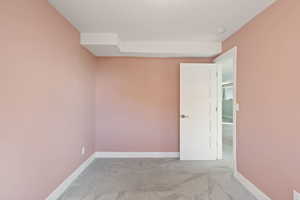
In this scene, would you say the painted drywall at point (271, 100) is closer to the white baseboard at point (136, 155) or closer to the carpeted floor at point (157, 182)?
the carpeted floor at point (157, 182)

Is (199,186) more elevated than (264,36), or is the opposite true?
(264,36)

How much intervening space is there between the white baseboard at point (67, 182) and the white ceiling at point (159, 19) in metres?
2.20

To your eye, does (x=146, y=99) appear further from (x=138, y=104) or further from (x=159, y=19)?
(x=159, y=19)

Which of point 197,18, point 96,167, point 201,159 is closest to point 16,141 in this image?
point 96,167

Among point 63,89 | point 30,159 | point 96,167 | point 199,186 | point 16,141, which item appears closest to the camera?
point 16,141

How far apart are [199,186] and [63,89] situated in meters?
2.43

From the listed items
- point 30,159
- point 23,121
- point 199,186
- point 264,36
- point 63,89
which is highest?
point 264,36

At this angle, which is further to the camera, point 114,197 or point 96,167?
point 96,167

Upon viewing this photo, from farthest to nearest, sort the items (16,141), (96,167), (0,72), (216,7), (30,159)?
1. (96,167)
2. (216,7)
3. (30,159)
4. (16,141)
5. (0,72)

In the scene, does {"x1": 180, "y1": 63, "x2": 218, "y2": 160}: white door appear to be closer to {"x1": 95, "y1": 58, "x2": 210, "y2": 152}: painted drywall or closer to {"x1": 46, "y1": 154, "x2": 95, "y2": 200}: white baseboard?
{"x1": 95, "y1": 58, "x2": 210, "y2": 152}: painted drywall

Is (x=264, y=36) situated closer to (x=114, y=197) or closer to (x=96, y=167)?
(x=114, y=197)

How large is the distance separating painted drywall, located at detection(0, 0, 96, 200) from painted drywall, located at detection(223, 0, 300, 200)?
2.62 meters

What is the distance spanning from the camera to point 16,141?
1438 millimetres

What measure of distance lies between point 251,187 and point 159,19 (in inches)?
106
